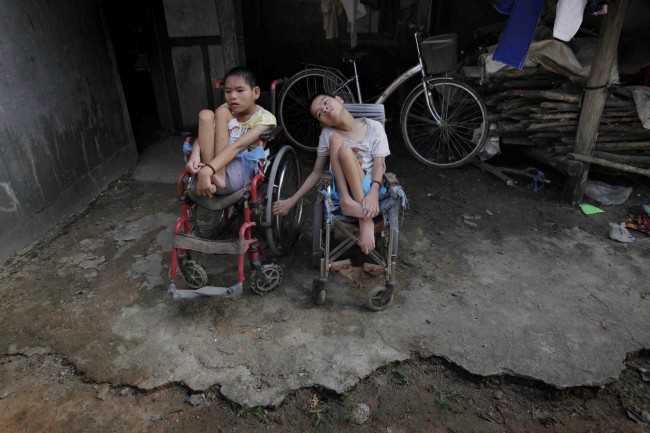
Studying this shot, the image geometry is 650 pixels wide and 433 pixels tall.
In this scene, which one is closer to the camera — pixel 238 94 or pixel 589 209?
pixel 238 94

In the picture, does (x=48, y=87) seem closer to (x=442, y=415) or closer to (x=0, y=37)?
(x=0, y=37)

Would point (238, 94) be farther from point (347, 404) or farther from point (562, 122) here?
point (562, 122)

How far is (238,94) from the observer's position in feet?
10.8

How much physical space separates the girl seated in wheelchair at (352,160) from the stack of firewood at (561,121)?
7.16ft

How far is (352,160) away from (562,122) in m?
→ 2.75

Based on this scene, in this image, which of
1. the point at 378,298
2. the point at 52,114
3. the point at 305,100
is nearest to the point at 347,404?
the point at 378,298

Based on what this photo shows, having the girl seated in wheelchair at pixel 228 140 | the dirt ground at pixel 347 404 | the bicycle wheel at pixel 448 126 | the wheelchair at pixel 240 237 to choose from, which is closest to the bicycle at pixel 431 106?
the bicycle wheel at pixel 448 126

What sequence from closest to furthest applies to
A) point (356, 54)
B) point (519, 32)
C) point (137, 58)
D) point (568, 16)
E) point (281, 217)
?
1. point (568, 16)
2. point (281, 217)
3. point (519, 32)
4. point (137, 58)
5. point (356, 54)

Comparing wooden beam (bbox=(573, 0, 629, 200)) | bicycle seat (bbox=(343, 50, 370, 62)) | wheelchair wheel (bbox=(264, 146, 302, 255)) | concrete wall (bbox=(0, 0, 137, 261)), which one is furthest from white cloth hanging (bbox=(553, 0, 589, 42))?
concrete wall (bbox=(0, 0, 137, 261))

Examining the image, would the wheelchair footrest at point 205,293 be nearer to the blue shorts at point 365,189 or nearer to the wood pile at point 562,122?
the blue shorts at point 365,189

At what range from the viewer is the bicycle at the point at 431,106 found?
5.05 metres

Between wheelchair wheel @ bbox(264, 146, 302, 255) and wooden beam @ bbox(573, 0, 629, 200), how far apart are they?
290 cm

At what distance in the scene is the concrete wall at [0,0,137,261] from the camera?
3709 millimetres

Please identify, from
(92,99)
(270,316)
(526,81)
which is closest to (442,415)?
(270,316)
